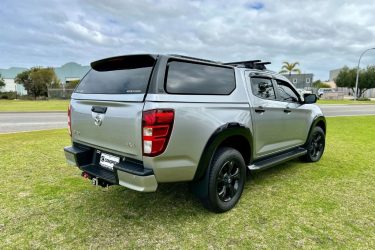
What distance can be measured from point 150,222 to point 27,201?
179cm

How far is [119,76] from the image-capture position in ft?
11.0

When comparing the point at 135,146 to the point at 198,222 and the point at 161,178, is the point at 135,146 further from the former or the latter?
the point at 198,222

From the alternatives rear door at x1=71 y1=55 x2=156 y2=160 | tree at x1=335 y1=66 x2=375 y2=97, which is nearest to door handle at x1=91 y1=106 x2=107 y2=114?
rear door at x1=71 y1=55 x2=156 y2=160

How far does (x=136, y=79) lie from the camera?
10.2 feet

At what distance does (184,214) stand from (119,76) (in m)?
1.83

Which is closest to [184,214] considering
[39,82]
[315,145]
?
[315,145]

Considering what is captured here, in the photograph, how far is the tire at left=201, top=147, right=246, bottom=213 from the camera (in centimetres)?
Result: 334

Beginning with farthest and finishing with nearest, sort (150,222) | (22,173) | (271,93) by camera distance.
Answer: (22,173) < (271,93) < (150,222)

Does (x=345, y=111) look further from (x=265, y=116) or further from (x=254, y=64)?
(x=265, y=116)

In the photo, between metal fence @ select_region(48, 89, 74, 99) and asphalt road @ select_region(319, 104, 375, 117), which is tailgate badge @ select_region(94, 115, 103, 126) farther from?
metal fence @ select_region(48, 89, 74, 99)

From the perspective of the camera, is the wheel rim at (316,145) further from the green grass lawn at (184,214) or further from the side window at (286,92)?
the side window at (286,92)

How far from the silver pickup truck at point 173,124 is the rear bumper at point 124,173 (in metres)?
0.01

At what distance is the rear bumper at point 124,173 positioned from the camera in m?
2.82

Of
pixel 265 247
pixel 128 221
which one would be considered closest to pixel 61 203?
pixel 128 221
